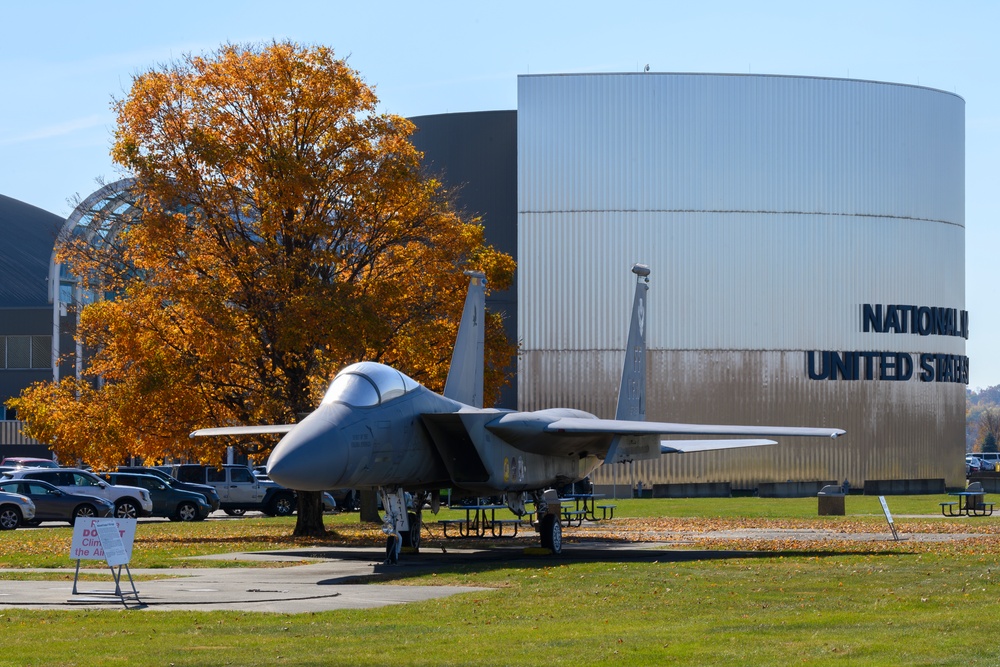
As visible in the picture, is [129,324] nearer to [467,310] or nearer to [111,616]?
[467,310]

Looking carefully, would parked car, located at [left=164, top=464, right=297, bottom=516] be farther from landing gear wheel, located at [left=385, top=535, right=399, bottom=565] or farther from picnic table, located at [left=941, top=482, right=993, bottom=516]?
landing gear wheel, located at [left=385, top=535, right=399, bottom=565]

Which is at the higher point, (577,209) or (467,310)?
(577,209)

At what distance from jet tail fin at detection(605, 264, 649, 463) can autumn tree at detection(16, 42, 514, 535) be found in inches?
159

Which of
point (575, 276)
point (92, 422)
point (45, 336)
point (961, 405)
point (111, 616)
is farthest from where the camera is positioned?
point (45, 336)

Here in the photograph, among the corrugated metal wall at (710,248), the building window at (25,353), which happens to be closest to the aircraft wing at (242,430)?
the corrugated metal wall at (710,248)

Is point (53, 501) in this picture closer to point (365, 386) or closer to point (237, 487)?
point (237, 487)

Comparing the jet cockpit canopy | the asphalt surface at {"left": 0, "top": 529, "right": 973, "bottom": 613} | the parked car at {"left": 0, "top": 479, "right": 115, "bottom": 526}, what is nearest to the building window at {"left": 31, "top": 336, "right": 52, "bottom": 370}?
the parked car at {"left": 0, "top": 479, "right": 115, "bottom": 526}

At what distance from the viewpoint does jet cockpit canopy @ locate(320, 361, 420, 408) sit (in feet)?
68.8

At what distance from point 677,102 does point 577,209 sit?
5.88 m

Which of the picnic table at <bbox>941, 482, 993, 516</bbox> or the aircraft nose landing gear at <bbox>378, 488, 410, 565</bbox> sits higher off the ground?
the aircraft nose landing gear at <bbox>378, 488, 410, 565</bbox>

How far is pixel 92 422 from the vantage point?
2898cm

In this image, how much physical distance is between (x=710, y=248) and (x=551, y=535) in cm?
3289

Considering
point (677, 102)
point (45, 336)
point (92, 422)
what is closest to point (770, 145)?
point (677, 102)

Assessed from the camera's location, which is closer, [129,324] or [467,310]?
[467,310]
